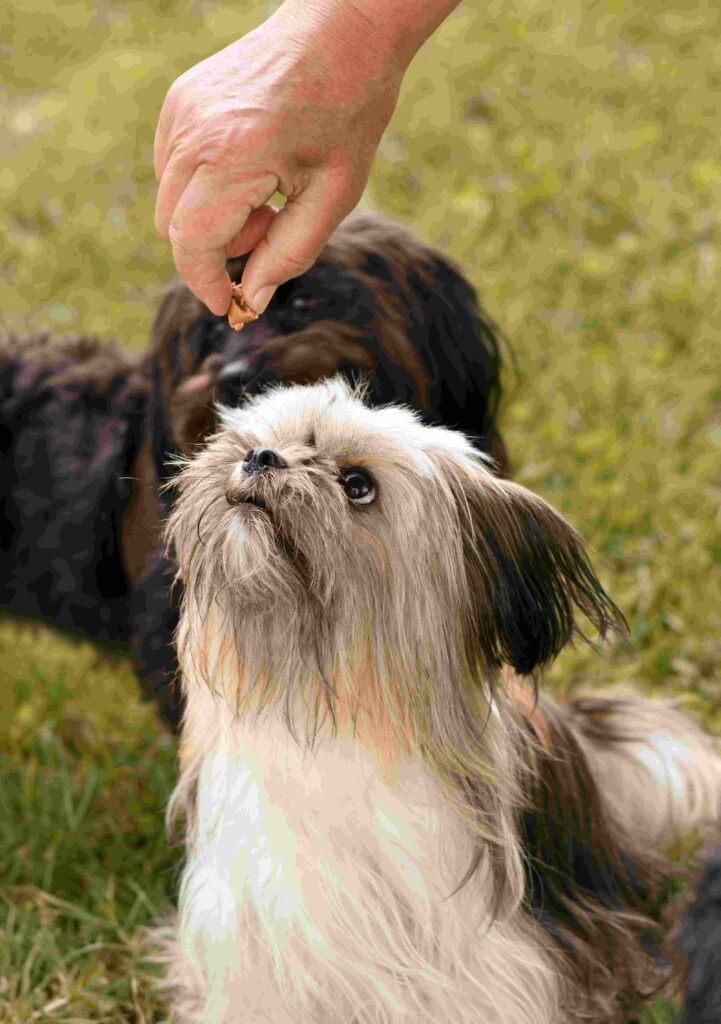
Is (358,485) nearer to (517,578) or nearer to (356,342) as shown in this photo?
(517,578)

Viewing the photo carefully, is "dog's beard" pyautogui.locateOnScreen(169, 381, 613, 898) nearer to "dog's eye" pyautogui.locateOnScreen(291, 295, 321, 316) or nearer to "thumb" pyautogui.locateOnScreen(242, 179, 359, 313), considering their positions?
"thumb" pyautogui.locateOnScreen(242, 179, 359, 313)

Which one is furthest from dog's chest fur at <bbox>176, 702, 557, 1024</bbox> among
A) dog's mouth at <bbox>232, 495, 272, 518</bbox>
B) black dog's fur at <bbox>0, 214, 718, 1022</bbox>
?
dog's mouth at <bbox>232, 495, 272, 518</bbox>

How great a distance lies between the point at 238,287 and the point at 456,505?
1.44ft

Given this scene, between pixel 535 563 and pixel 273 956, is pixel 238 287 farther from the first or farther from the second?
pixel 273 956

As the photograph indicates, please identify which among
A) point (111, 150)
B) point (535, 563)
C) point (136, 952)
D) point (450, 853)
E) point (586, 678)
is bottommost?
point (111, 150)

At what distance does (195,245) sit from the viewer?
1.54m

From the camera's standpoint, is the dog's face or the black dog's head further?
the black dog's head

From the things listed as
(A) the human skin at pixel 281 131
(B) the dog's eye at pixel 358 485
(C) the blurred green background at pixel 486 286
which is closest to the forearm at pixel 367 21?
(A) the human skin at pixel 281 131

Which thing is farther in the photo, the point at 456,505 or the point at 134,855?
the point at 134,855

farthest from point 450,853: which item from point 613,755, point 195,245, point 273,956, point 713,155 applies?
point 713,155

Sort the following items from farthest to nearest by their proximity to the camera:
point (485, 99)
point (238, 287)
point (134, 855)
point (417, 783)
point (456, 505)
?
point (485, 99) < point (134, 855) < point (238, 287) < point (417, 783) < point (456, 505)

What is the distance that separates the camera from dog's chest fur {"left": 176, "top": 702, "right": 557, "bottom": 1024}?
60.3 inches

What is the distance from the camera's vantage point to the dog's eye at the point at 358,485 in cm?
139

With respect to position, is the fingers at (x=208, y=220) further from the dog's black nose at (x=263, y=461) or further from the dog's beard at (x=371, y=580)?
the dog's black nose at (x=263, y=461)
